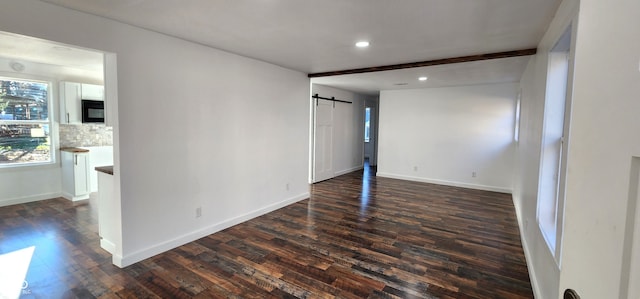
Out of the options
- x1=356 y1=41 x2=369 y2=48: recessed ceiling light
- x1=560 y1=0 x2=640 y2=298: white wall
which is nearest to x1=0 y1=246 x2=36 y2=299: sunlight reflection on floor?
x1=560 y1=0 x2=640 y2=298: white wall

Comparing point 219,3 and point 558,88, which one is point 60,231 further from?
point 558,88

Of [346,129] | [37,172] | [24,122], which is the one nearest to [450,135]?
[346,129]

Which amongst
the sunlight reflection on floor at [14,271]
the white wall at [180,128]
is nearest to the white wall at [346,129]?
the white wall at [180,128]

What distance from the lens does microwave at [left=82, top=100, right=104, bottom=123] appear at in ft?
16.9

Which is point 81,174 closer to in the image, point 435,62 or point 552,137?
point 435,62

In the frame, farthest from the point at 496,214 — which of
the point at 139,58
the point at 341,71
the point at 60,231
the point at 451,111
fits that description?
the point at 60,231

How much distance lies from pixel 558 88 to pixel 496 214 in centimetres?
283

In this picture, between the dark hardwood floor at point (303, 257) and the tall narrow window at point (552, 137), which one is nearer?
the tall narrow window at point (552, 137)

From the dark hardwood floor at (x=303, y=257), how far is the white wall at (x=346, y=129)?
2895mm

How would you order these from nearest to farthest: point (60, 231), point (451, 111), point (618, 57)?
point (618, 57) → point (60, 231) → point (451, 111)

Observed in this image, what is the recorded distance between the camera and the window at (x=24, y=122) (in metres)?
4.54

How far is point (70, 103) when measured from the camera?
16.5ft

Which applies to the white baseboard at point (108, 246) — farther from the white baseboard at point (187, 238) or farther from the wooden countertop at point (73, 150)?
the wooden countertop at point (73, 150)

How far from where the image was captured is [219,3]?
2117mm
